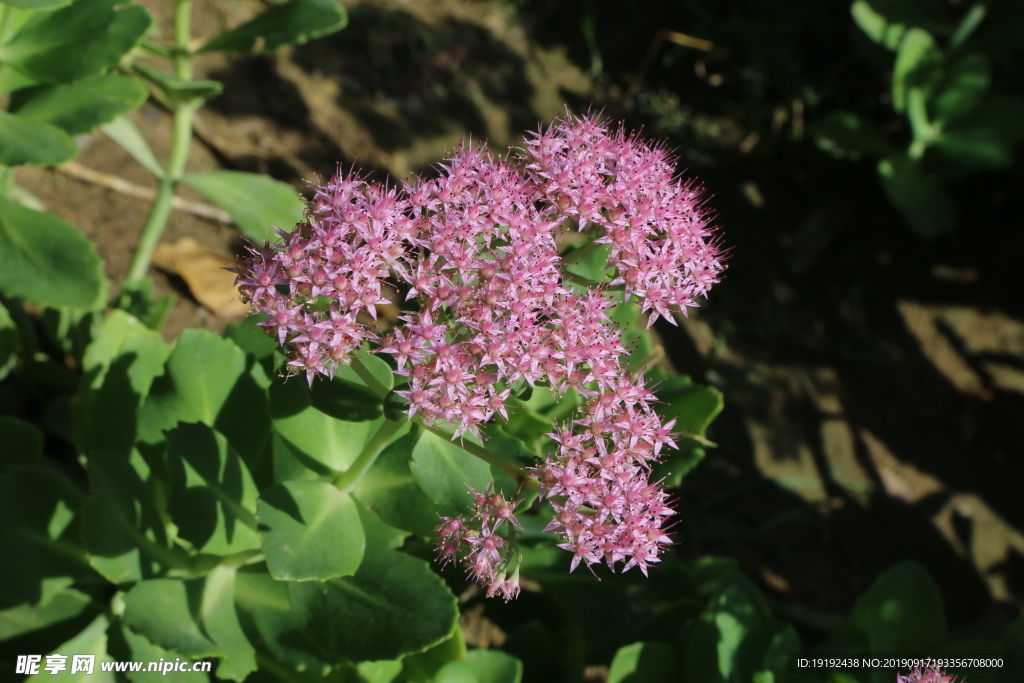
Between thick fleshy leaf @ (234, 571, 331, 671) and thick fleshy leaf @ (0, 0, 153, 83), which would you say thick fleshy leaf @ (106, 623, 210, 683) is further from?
thick fleshy leaf @ (0, 0, 153, 83)

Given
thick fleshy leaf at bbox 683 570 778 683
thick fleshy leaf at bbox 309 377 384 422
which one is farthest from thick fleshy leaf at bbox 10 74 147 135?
thick fleshy leaf at bbox 683 570 778 683

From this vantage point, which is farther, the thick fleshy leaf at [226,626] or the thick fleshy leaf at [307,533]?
the thick fleshy leaf at [226,626]

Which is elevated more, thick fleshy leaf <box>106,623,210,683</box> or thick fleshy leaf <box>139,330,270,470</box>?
thick fleshy leaf <box>139,330,270,470</box>

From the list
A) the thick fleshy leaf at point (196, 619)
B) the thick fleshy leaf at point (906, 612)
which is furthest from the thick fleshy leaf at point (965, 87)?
the thick fleshy leaf at point (196, 619)

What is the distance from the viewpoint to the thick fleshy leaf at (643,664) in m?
1.97

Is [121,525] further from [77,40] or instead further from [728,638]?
[728,638]

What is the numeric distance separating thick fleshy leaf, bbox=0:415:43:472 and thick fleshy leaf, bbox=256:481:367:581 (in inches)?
35.2

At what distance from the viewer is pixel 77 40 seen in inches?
78.5

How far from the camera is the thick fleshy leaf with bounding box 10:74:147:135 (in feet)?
6.52

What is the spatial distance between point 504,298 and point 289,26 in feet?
4.32

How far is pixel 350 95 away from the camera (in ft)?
11.6

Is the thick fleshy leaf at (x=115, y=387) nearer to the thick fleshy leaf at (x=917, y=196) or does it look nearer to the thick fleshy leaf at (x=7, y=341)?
the thick fleshy leaf at (x=7, y=341)

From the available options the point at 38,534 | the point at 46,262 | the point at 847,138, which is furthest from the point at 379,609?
the point at 847,138

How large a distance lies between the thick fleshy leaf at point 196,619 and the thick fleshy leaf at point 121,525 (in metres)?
0.09
